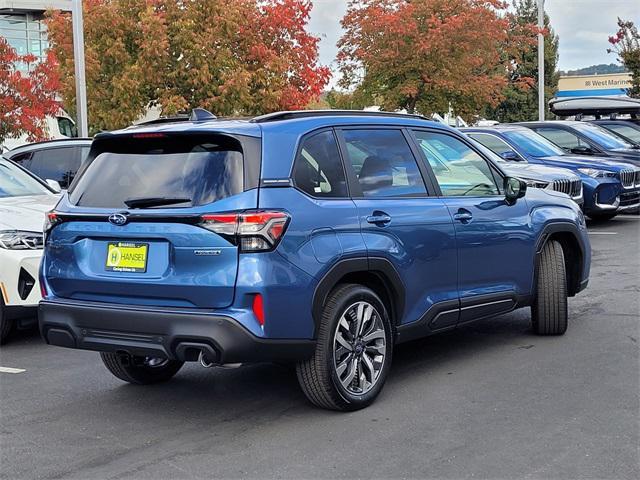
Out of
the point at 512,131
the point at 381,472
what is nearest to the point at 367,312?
the point at 381,472

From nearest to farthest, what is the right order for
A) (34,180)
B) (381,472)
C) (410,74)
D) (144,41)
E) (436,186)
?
(381,472), (436,186), (34,180), (144,41), (410,74)

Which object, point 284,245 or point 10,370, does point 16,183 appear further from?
point 284,245

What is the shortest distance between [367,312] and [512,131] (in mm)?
10835

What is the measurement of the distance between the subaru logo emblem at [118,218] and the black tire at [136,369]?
4.14ft

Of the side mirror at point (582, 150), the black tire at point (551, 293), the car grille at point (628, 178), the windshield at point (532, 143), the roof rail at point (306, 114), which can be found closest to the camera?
the roof rail at point (306, 114)

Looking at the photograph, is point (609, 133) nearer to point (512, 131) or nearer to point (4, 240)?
point (512, 131)

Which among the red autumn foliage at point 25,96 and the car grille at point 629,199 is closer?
the car grille at point 629,199

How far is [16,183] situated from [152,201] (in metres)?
4.70

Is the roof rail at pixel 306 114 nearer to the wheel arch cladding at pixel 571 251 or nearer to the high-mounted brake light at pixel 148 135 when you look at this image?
the high-mounted brake light at pixel 148 135

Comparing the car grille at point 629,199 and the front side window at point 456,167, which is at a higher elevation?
the front side window at point 456,167

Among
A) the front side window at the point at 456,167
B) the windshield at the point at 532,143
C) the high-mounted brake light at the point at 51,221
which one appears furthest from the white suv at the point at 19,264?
the windshield at the point at 532,143

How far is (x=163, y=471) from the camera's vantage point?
15.4 ft

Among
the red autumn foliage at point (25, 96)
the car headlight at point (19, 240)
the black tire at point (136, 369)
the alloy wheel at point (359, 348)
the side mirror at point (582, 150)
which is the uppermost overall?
the red autumn foliage at point (25, 96)

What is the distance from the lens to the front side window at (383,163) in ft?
19.5
